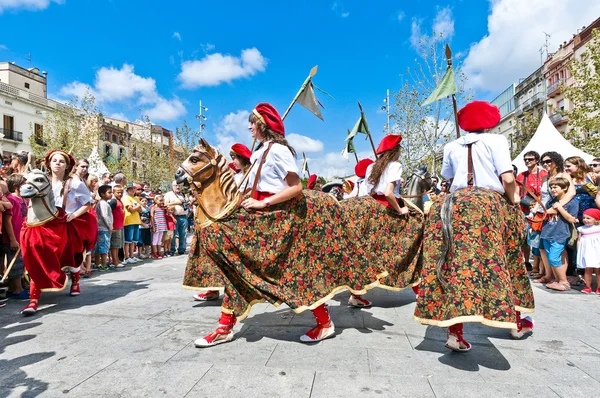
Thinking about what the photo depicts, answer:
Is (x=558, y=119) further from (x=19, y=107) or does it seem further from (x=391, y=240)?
(x=19, y=107)

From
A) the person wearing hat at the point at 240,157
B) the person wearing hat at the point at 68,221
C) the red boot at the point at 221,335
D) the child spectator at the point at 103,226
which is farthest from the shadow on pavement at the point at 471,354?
Result: the child spectator at the point at 103,226

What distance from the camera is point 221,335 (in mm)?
3199

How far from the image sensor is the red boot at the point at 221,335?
10.2 ft

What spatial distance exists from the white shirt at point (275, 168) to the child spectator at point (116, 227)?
253 inches

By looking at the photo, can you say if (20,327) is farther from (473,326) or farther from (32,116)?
(32,116)

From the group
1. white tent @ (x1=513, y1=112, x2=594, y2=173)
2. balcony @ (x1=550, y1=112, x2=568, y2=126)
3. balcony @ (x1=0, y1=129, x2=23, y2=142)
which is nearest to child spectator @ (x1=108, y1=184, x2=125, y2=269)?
white tent @ (x1=513, y1=112, x2=594, y2=173)

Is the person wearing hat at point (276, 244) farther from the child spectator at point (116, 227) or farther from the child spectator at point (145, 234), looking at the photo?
the child spectator at point (145, 234)

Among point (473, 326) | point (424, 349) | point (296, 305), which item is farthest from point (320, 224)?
point (473, 326)

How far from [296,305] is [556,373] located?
197cm

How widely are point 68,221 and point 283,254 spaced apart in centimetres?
346

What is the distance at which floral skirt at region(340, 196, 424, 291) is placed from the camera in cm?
458

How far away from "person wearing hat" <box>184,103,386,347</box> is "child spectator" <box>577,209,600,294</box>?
4.47 metres

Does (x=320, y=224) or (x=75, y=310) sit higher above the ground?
(x=320, y=224)

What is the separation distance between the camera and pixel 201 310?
14.7 ft
